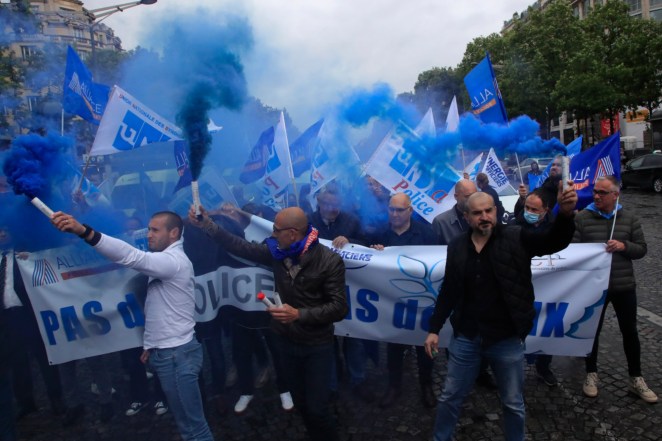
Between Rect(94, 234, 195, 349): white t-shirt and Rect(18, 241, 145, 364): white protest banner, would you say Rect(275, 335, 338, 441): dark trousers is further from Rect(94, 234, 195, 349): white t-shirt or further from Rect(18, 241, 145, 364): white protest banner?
Rect(18, 241, 145, 364): white protest banner

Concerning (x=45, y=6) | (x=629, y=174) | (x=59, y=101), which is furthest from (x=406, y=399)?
(x=629, y=174)

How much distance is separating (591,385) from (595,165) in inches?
85.3

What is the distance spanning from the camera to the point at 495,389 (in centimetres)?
424

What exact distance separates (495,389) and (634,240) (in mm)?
1758

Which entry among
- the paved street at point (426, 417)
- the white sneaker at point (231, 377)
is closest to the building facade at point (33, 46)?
the paved street at point (426, 417)

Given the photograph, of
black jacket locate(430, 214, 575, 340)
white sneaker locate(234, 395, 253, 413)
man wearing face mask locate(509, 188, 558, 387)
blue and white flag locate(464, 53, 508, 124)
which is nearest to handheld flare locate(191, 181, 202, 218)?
white sneaker locate(234, 395, 253, 413)

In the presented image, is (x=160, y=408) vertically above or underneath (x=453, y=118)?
underneath

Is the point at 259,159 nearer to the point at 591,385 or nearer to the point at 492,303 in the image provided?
the point at 492,303

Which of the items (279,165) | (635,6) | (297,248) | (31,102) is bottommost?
(297,248)

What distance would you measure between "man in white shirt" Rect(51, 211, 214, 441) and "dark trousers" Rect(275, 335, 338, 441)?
613mm

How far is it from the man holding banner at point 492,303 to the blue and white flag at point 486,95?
351 centimetres

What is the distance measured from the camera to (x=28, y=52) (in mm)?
5793

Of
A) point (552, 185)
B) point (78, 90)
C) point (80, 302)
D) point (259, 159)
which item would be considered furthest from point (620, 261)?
point (78, 90)

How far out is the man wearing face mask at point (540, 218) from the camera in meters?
3.73
